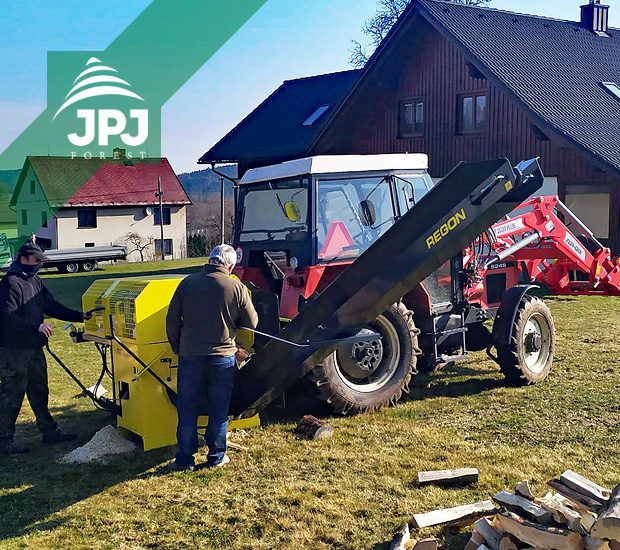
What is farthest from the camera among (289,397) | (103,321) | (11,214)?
(11,214)

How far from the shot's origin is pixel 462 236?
688 cm

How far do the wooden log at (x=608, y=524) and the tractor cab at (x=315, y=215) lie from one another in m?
3.88

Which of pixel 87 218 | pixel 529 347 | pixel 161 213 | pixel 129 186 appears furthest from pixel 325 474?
pixel 129 186

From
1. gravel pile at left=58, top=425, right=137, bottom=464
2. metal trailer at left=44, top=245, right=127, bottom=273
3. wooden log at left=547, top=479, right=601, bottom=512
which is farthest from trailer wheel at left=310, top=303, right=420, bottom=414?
metal trailer at left=44, top=245, right=127, bottom=273

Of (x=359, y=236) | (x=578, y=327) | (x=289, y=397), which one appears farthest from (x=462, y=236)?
(x=578, y=327)

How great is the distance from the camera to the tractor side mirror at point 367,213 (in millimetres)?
8070

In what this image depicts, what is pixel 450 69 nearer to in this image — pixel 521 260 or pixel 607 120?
pixel 607 120

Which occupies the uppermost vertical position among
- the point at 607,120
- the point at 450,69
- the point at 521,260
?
the point at 450,69

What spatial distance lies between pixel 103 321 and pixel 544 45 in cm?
1756

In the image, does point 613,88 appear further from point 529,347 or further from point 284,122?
point 529,347

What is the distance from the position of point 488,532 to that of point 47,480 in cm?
357

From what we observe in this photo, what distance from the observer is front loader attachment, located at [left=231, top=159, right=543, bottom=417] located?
684 centimetres

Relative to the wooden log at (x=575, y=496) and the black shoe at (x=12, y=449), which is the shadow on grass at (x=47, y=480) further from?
the wooden log at (x=575, y=496)

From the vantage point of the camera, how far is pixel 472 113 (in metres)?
20.5
